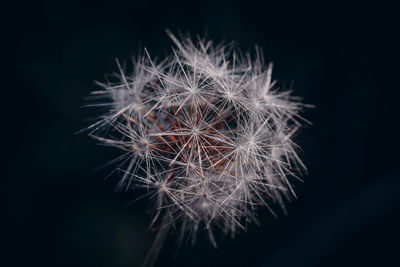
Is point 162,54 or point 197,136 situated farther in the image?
point 162,54

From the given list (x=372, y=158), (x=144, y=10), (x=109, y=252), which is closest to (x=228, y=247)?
(x=109, y=252)

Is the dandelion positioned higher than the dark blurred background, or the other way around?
the dark blurred background

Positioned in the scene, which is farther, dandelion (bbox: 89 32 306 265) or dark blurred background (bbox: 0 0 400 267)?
dark blurred background (bbox: 0 0 400 267)

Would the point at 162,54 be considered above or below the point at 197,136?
above

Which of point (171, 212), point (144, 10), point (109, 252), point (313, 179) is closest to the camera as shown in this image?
point (171, 212)

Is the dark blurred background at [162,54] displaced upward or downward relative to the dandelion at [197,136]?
upward

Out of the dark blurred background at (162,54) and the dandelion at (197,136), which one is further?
the dark blurred background at (162,54)

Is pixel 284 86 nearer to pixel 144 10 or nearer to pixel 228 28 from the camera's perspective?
pixel 228 28

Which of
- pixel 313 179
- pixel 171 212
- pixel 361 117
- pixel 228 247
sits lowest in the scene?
pixel 171 212
